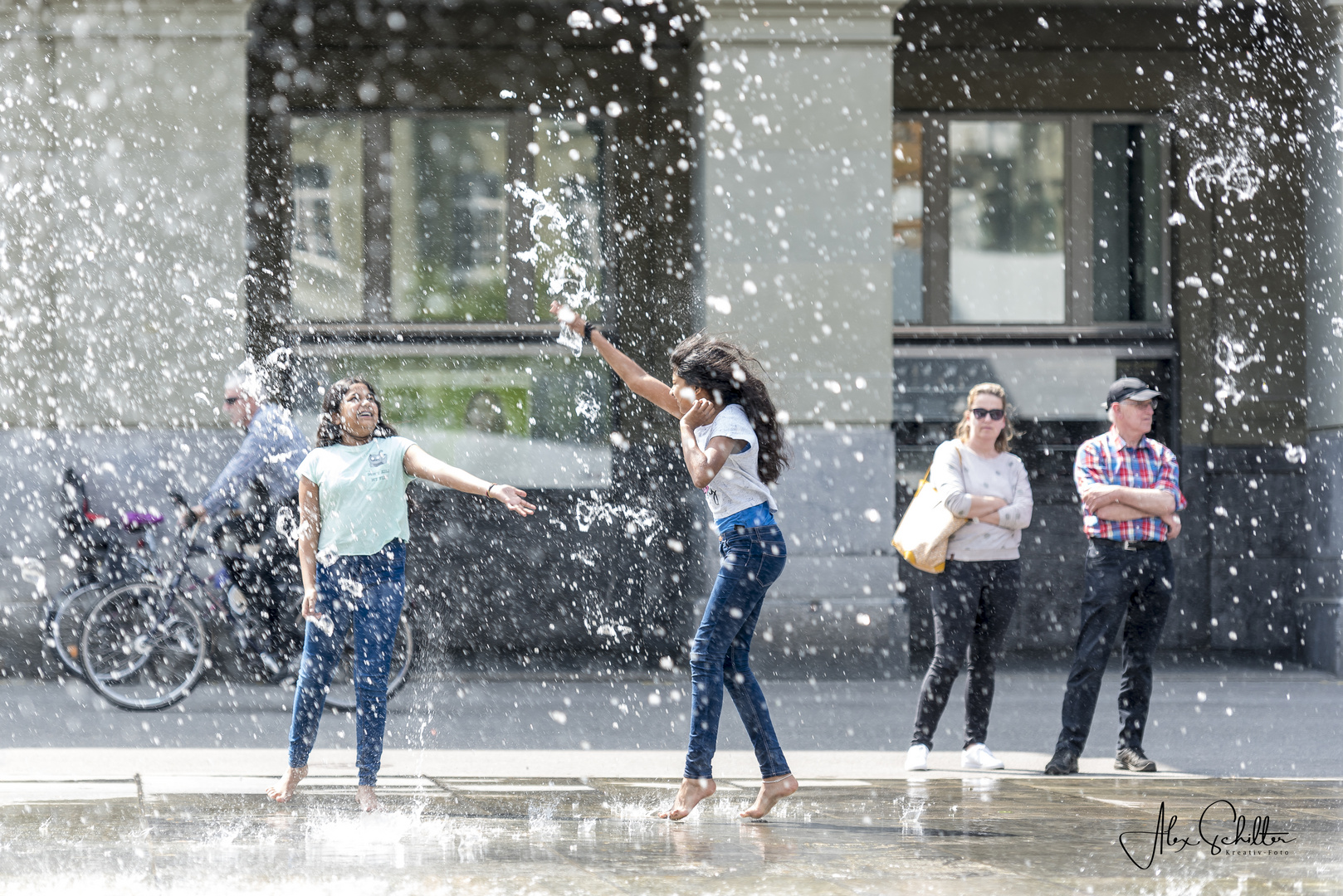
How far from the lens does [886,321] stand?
36.1 feet

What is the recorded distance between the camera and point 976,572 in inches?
294

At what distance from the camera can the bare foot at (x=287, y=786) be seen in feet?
19.8

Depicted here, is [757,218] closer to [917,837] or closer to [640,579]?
[640,579]

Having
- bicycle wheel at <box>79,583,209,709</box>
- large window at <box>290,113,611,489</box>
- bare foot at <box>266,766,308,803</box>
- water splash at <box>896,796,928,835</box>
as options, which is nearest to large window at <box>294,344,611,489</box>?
large window at <box>290,113,611,489</box>

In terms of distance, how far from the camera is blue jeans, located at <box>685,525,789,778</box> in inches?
229

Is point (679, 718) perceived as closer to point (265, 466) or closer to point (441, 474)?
point (265, 466)

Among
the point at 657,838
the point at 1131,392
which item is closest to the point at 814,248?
the point at 1131,392

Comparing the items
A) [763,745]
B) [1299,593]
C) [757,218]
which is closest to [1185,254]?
[1299,593]

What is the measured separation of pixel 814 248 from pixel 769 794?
19.2ft

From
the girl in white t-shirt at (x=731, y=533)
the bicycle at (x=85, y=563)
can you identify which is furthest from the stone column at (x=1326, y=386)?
the bicycle at (x=85, y=563)

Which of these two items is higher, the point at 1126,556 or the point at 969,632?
the point at 1126,556

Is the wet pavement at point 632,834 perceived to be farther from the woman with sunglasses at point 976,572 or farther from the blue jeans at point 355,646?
the woman with sunglasses at point 976,572

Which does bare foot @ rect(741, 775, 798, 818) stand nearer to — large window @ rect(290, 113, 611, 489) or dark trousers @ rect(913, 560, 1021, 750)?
dark trousers @ rect(913, 560, 1021, 750)

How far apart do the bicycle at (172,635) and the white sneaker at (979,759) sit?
3.59 m
